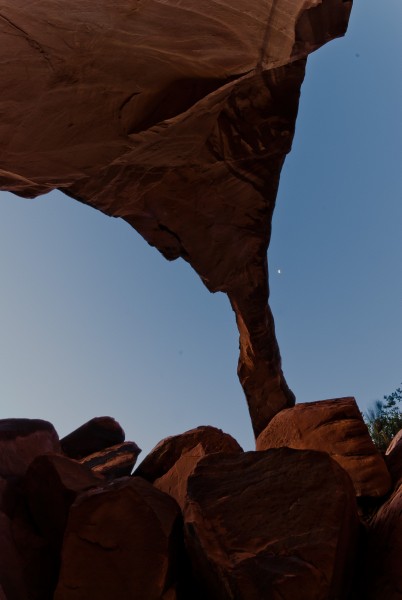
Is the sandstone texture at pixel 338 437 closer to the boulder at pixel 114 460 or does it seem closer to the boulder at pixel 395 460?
the boulder at pixel 395 460

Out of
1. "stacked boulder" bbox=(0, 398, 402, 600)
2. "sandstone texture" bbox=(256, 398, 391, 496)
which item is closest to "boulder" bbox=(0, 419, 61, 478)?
"stacked boulder" bbox=(0, 398, 402, 600)

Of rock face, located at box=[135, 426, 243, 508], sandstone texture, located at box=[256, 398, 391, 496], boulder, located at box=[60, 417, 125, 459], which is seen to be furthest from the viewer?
boulder, located at box=[60, 417, 125, 459]

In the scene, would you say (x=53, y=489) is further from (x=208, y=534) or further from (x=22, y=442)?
(x=208, y=534)

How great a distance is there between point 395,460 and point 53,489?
12.9ft

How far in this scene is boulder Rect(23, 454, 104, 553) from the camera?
4.75 m

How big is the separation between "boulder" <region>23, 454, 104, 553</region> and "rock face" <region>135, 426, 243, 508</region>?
1469 millimetres

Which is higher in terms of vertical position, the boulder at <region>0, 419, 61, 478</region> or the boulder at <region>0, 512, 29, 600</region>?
the boulder at <region>0, 419, 61, 478</region>

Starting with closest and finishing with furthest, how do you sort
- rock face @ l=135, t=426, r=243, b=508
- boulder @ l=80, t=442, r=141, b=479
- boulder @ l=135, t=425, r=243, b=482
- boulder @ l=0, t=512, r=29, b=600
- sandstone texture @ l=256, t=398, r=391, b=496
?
boulder @ l=0, t=512, r=29, b=600, sandstone texture @ l=256, t=398, r=391, b=496, rock face @ l=135, t=426, r=243, b=508, boulder @ l=135, t=425, r=243, b=482, boulder @ l=80, t=442, r=141, b=479

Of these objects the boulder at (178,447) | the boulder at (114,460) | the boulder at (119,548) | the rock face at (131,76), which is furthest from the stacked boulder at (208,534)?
the rock face at (131,76)

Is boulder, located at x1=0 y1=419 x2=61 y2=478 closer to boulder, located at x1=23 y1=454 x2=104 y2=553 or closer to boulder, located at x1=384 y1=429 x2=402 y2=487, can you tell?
boulder, located at x1=23 y1=454 x2=104 y2=553

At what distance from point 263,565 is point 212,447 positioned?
129 inches

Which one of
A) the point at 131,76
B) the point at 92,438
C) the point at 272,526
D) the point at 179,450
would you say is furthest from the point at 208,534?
the point at 92,438

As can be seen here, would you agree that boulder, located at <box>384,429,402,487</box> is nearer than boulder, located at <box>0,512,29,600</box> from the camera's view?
No

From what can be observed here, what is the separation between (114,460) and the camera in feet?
27.7
